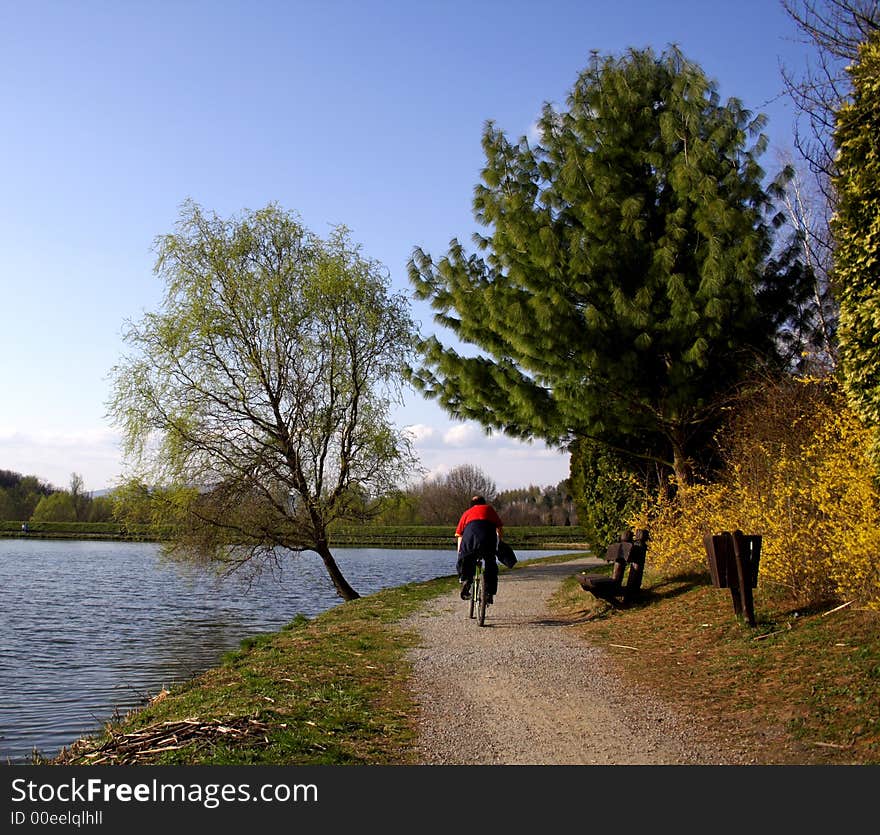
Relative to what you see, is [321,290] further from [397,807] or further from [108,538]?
[108,538]

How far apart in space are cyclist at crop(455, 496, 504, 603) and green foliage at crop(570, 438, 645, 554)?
176 inches

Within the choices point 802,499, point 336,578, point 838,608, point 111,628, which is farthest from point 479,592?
point 336,578

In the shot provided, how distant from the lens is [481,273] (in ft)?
51.4

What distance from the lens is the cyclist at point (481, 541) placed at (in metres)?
12.1

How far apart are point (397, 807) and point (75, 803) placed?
1.86 metres

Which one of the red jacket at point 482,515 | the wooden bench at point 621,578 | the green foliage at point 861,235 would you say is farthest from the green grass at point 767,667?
the green foliage at point 861,235

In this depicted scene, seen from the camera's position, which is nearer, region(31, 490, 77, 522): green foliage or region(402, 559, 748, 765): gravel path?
region(402, 559, 748, 765): gravel path

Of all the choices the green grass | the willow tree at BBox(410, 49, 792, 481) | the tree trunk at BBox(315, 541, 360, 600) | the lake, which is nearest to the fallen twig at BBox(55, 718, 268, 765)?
the lake

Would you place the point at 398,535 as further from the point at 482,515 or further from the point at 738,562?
the point at 738,562

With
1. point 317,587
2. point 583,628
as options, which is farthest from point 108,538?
point 583,628

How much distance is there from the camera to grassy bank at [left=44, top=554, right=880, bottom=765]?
5770 millimetres

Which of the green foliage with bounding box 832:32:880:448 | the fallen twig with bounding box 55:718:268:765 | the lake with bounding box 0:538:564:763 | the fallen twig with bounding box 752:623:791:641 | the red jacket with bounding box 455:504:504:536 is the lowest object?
the lake with bounding box 0:538:564:763

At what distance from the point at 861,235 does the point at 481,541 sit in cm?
672

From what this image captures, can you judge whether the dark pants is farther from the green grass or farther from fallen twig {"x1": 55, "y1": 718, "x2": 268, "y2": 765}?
fallen twig {"x1": 55, "y1": 718, "x2": 268, "y2": 765}
